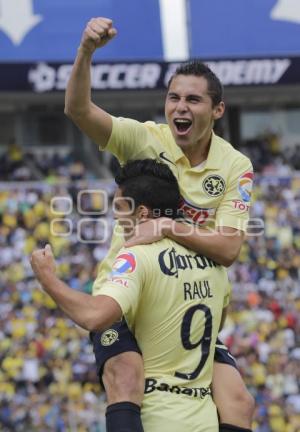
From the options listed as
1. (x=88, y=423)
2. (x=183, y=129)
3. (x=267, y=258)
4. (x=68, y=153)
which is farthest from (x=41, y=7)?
(x=183, y=129)

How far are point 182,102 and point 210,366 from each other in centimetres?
128

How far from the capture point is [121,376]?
13.8ft

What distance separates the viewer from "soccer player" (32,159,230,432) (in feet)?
13.5

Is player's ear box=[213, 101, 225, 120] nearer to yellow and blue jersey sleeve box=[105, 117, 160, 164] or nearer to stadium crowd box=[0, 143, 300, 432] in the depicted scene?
yellow and blue jersey sleeve box=[105, 117, 160, 164]

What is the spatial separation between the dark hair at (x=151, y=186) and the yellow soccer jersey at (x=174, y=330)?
0.55 feet

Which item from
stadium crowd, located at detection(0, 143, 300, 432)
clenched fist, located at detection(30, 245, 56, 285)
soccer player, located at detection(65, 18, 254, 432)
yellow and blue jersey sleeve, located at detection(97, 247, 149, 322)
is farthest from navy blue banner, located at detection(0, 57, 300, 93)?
clenched fist, located at detection(30, 245, 56, 285)

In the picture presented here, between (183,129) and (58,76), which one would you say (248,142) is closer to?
(58,76)

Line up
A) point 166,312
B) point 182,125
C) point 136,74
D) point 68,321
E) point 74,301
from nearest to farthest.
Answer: point 74,301
point 166,312
point 182,125
point 68,321
point 136,74

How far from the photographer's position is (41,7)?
19.4 meters

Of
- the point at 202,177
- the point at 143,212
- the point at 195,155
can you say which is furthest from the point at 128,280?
the point at 195,155

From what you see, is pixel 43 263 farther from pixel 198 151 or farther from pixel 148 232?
pixel 198 151

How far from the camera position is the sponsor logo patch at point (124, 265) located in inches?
155

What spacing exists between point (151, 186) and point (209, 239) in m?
0.41

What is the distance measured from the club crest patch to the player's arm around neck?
196 millimetres
